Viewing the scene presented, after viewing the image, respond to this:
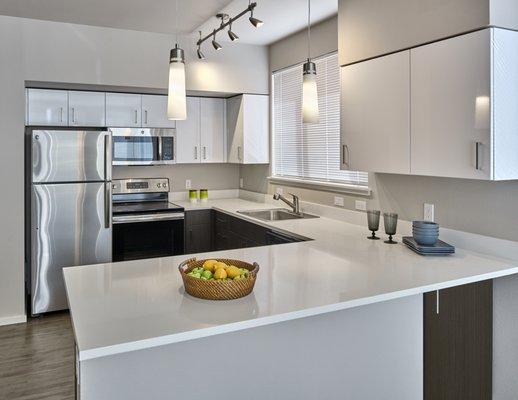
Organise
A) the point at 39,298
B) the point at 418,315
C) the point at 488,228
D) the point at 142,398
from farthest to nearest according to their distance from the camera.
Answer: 1. the point at 39,298
2. the point at 488,228
3. the point at 418,315
4. the point at 142,398

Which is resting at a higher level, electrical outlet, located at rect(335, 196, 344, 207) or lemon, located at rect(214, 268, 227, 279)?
electrical outlet, located at rect(335, 196, 344, 207)

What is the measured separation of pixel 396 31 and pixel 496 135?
86 centimetres

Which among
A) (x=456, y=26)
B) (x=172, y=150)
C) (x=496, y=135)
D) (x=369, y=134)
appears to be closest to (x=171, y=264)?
(x=369, y=134)

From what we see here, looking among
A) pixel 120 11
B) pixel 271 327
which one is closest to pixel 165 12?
pixel 120 11

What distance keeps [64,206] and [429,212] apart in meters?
2.95

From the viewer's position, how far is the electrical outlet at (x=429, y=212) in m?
2.76

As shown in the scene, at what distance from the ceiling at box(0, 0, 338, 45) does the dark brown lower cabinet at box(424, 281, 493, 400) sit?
7.29ft

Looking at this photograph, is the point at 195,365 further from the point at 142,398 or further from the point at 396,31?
the point at 396,31

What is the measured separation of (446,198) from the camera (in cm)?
267

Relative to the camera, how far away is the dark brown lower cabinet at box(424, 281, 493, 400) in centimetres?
236

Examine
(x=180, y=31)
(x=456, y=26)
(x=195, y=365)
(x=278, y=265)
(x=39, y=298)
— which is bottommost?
(x=39, y=298)

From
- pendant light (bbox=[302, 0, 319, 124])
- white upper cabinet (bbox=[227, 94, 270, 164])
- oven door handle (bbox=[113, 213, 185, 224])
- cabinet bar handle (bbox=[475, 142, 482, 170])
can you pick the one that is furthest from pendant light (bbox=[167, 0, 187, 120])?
white upper cabinet (bbox=[227, 94, 270, 164])

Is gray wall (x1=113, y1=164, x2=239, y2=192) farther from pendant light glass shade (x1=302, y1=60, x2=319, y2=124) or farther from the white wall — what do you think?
pendant light glass shade (x1=302, y1=60, x2=319, y2=124)

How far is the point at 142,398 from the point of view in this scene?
165 centimetres
